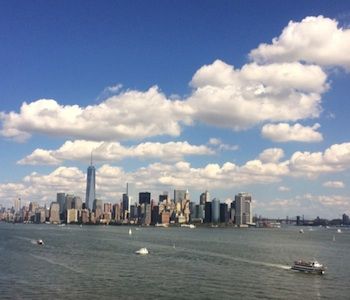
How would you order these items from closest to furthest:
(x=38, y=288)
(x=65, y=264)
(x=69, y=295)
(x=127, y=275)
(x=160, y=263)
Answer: (x=69, y=295)
(x=38, y=288)
(x=127, y=275)
(x=65, y=264)
(x=160, y=263)

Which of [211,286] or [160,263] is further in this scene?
[160,263]

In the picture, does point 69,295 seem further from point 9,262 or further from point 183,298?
point 9,262

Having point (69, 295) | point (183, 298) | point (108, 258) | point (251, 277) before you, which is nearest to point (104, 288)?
point (69, 295)

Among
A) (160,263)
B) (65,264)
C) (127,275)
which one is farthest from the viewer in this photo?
(160,263)

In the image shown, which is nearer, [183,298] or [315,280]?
[183,298]

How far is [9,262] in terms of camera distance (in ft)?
454

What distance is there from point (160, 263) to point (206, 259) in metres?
19.3

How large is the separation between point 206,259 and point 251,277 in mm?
41218

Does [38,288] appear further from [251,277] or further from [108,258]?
[108,258]

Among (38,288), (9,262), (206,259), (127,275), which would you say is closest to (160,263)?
(206,259)

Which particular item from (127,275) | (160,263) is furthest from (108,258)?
(127,275)

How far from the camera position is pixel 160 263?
144 m

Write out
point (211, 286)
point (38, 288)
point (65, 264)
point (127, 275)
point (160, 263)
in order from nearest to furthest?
1. point (38, 288)
2. point (211, 286)
3. point (127, 275)
4. point (65, 264)
5. point (160, 263)

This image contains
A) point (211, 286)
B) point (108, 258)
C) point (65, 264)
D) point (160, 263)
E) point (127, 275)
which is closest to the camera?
point (211, 286)
